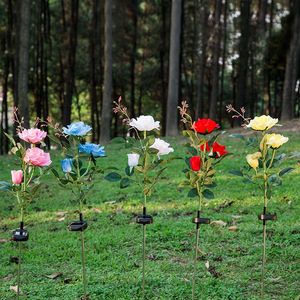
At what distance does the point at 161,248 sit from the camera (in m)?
4.20

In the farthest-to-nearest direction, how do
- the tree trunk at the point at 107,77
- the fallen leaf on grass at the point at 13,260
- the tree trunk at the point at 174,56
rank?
the tree trunk at the point at 107,77
the tree trunk at the point at 174,56
the fallen leaf on grass at the point at 13,260

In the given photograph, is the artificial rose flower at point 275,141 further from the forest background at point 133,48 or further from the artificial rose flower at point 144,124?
the forest background at point 133,48

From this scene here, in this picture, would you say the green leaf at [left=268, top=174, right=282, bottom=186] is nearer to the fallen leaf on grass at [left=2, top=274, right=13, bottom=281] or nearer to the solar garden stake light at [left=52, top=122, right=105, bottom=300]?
the solar garden stake light at [left=52, top=122, right=105, bottom=300]

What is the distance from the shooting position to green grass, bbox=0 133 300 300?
10.5 ft

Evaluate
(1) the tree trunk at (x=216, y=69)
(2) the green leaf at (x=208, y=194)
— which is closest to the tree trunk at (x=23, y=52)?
(1) the tree trunk at (x=216, y=69)

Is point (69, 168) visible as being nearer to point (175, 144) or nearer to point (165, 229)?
point (165, 229)

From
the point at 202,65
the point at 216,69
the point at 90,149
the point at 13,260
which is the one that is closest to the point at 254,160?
the point at 90,149

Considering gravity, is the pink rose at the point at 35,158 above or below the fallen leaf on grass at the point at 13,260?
above

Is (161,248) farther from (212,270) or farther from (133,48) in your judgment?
(133,48)

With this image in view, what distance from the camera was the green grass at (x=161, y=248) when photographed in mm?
3213

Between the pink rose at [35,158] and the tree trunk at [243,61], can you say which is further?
the tree trunk at [243,61]

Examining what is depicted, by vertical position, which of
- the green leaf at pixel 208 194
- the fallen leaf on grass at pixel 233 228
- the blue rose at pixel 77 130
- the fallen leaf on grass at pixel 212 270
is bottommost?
the fallen leaf on grass at pixel 233 228

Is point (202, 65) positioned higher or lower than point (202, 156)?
higher

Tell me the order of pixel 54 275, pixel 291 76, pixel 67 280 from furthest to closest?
pixel 291 76 → pixel 54 275 → pixel 67 280
